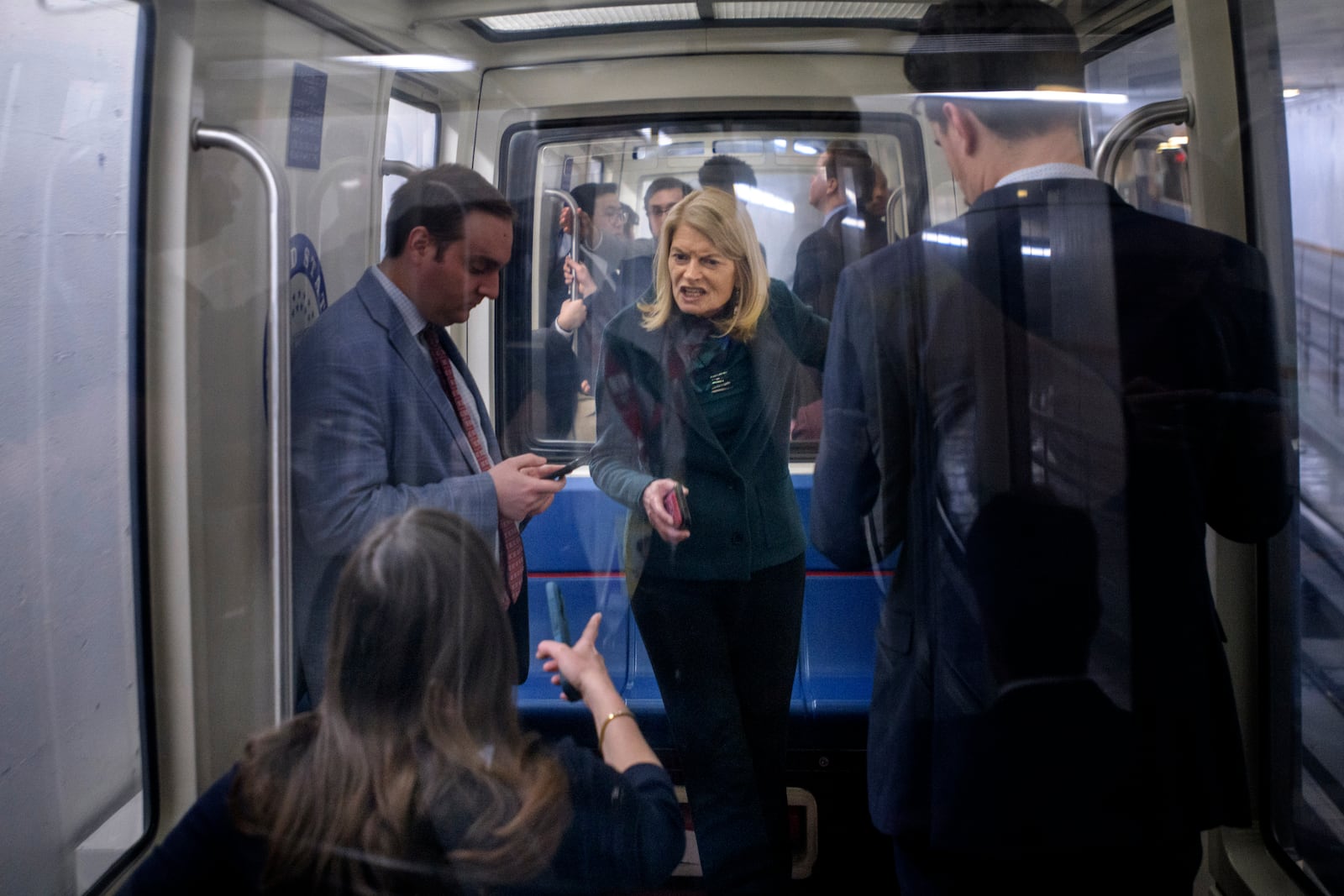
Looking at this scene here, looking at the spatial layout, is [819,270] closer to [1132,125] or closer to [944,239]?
[944,239]

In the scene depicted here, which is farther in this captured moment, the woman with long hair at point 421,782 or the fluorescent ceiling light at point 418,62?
the fluorescent ceiling light at point 418,62

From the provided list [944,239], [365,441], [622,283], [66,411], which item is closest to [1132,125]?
[944,239]

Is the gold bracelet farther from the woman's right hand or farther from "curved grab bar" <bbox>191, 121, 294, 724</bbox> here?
"curved grab bar" <bbox>191, 121, 294, 724</bbox>

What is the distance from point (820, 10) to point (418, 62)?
26.9 inches

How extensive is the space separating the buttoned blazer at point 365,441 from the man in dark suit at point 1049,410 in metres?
0.61

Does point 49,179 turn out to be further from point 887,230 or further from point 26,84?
point 887,230

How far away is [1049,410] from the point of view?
1.39 metres

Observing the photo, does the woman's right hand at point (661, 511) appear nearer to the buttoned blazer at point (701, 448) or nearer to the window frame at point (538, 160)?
the buttoned blazer at point (701, 448)

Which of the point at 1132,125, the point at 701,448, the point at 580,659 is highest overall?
the point at 1132,125

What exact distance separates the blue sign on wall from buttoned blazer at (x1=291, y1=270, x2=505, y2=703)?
0.89 ft

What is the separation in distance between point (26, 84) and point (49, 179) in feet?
0.48

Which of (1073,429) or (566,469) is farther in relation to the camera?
(566,469)

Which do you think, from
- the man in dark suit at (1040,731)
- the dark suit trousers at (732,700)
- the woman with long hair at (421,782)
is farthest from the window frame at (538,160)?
the man in dark suit at (1040,731)

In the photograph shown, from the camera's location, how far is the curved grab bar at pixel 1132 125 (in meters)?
1.42
